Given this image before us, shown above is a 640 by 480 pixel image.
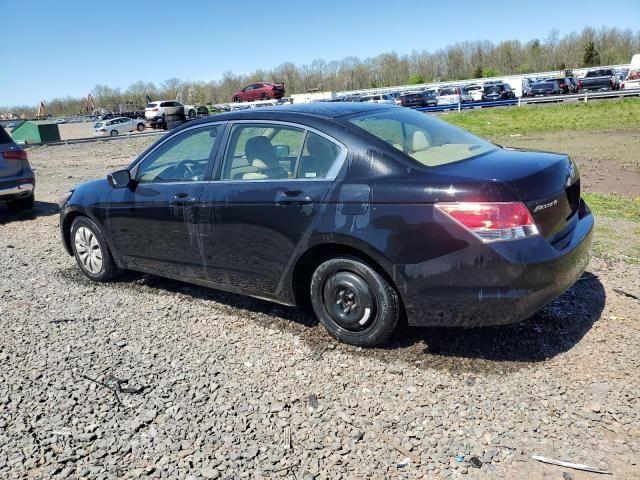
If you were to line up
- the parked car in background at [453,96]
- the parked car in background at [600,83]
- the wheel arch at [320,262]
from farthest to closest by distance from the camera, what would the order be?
1. the parked car in background at [453,96]
2. the parked car in background at [600,83]
3. the wheel arch at [320,262]

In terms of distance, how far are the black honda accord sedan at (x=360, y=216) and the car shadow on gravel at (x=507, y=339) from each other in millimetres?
362

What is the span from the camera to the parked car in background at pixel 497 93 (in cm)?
4147

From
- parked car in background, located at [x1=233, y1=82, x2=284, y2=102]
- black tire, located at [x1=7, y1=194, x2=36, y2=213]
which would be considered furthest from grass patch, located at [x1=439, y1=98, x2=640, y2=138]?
parked car in background, located at [x1=233, y1=82, x2=284, y2=102]

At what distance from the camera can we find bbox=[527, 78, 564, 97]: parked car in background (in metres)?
40.4

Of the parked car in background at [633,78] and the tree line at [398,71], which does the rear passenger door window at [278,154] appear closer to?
the parked car in background at [633,78]

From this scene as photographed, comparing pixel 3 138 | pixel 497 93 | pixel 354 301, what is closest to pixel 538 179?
pixel 354 301

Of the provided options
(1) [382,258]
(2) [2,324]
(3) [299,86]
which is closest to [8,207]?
(2) [2,324]

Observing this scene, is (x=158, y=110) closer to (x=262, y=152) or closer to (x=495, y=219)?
(x=262, y=152)

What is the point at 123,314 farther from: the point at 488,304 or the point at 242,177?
the point at 488,304

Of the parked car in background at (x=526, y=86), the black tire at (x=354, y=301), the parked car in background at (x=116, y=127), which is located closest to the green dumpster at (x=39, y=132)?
the parked car in background at (x=116, y=127)

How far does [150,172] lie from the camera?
5215 millimetres

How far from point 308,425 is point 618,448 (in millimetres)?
1626

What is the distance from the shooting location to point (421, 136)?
14.0 ft

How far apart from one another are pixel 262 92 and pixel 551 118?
3018 cm
